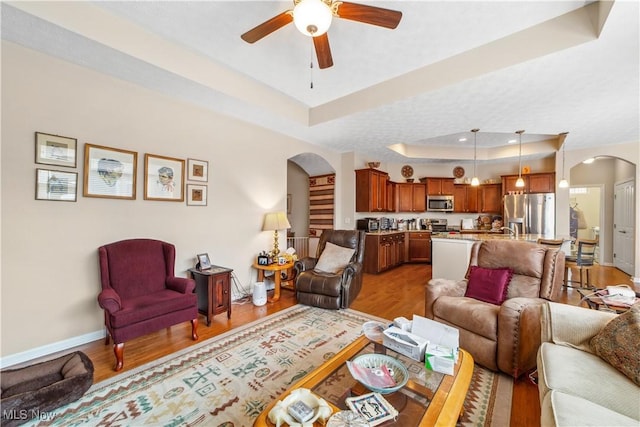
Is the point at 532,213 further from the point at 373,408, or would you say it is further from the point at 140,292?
the point at 140,292

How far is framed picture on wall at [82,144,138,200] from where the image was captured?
2533 mm

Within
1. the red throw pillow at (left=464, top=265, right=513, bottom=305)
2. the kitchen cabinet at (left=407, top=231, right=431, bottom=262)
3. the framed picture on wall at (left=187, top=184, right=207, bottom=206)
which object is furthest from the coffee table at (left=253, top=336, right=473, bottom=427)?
the kitchen cabinet at (left=407, top=231, right=431, bottom=262)

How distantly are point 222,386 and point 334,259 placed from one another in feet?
7.08

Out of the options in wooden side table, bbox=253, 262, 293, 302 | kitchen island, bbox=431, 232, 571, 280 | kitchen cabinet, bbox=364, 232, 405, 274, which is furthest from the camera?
kitchen cabinet, bbox=364, 232, 405, 274

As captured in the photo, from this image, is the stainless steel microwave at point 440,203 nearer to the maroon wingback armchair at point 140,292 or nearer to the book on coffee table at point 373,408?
the maroon wingback armchair at point 140,292

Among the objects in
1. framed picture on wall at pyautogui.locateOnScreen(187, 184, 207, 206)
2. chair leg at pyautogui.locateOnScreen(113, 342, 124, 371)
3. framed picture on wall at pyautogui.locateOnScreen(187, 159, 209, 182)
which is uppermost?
framed picture on wall at pyautogui.locateOnScreen(187, 159, 209, 182)

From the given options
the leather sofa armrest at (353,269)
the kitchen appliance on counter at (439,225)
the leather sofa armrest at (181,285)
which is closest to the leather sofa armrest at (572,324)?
the leather sofa armrest at (353,269)

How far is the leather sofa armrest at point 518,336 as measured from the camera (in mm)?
1914

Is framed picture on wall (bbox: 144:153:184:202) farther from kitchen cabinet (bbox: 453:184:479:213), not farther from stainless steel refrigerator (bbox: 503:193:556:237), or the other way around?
stainless steel refrigerator (bbox: 503:193:556:237)

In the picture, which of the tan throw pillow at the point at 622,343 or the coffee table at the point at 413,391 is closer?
the coffee table at the point at 413,391

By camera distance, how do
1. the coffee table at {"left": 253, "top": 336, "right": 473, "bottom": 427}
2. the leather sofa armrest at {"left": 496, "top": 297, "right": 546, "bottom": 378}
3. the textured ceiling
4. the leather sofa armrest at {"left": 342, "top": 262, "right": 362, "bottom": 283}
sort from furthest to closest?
the leather sofa armrest at {"left": 342, "top": 262, "right": 362, "bottom": 283} → the textured ceiling → the leather sofa armrest at {"left": 496, "top": 297, "right": 546, "bottom": 378} → the coffee table at {"left": 253, "top": 336, "right": 473, "bottom": 427}

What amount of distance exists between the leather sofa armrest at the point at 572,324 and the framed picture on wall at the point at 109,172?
3848mm

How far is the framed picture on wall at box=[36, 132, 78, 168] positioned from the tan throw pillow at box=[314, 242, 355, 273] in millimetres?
2967

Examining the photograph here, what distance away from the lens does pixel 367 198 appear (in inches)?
224
